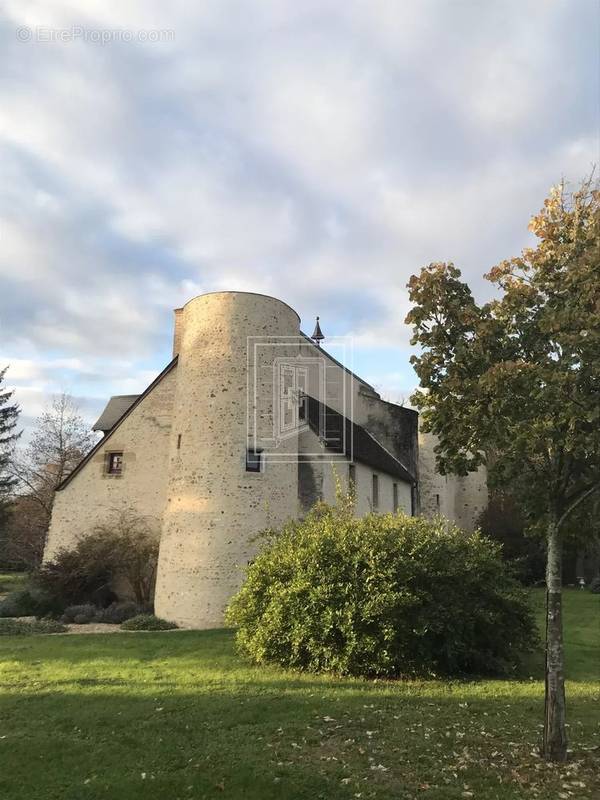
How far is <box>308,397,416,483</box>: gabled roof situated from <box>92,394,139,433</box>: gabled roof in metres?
10.5

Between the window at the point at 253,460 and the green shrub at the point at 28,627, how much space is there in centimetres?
631

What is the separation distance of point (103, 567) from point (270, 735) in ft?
44.9

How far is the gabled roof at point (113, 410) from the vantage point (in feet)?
94.9

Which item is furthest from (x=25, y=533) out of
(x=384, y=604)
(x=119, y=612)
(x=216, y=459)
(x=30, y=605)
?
(x=384, y=604)

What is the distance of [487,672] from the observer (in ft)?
34.1

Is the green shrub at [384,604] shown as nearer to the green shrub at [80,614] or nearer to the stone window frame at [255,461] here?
the stone window frame at [255,461]

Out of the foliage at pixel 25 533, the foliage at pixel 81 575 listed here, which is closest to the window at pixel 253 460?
the foliage at pixel 81 575

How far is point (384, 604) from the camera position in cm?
975

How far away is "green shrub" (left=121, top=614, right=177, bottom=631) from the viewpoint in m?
16.0

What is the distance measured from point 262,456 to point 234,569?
323 cm

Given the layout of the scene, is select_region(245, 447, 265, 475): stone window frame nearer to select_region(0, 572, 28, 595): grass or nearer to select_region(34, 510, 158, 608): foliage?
select_region(34, 510, 158, 608): foliage

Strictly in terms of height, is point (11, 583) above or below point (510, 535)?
below

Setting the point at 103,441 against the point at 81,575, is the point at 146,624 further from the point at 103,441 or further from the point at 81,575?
Result: the point at 103,441

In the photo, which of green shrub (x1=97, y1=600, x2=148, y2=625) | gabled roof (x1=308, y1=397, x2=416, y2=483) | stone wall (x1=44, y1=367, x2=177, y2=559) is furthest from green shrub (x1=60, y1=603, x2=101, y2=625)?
gabled roof (x1=308, y1=397, x2=416, y2=483)
